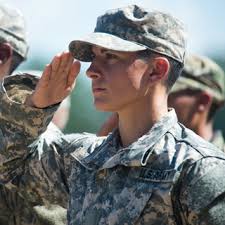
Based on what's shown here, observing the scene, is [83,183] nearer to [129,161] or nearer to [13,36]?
[129,161]

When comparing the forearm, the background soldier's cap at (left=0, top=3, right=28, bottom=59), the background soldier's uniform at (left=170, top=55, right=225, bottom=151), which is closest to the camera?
the forearm

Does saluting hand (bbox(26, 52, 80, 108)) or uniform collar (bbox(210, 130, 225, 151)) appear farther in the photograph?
uniform collar (bbox(210, 130, 225, 151))

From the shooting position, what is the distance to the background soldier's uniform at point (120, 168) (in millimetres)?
4289

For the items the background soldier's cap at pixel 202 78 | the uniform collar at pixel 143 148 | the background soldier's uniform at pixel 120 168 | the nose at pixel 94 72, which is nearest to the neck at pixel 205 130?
the background soldier's cap at pixel 202 78

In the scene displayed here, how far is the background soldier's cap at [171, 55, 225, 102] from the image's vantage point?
709cm

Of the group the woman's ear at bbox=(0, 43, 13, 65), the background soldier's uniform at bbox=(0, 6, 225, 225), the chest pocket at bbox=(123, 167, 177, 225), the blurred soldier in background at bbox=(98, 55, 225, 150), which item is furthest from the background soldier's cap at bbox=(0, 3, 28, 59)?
the chest pocket at bbox=(123, 167, 177, 225)

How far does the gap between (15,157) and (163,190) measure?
3.96 feet

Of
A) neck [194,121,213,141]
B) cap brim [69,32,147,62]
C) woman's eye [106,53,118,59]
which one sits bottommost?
neck [194,121,213,141]

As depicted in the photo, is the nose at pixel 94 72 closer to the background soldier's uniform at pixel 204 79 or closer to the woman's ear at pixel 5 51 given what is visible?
the woman's ear at pixel 5 51

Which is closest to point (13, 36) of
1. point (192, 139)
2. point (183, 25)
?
point (183, 25)

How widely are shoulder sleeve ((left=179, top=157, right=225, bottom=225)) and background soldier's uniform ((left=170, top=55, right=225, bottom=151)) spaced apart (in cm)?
273

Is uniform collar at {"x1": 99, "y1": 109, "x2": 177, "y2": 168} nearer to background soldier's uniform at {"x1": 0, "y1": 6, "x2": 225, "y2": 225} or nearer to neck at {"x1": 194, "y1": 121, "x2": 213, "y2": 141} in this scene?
background soldier's uniform at {"x1": 0, "y1": 6, "x2": 225, "y2": 225}

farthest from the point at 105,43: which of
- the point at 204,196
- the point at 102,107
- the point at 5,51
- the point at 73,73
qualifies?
the point at 5,51

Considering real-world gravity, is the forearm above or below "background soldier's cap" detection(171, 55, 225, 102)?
above
